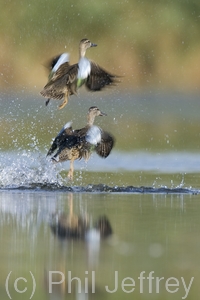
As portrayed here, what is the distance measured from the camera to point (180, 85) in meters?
25.0

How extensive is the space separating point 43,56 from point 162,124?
5.67 meters

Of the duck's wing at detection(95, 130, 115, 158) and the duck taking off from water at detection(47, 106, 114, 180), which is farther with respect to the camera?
the duck's wing at detection(95, 130, 115, 158)

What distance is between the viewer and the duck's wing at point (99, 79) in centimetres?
1302

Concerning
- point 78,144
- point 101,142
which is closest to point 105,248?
point 78,144

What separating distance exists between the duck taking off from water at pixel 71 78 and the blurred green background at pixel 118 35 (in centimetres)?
1122

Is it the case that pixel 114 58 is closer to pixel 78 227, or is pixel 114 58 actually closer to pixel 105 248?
pixel 78 227

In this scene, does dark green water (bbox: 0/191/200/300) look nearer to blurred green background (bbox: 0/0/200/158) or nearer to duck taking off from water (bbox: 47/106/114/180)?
duck taking off from water (bbox: 47/106/114/180)

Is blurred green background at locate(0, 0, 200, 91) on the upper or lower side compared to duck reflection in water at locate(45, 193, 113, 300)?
upper

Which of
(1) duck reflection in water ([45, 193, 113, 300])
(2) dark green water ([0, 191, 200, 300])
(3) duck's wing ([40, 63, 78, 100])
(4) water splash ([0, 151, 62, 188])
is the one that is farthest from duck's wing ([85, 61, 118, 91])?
(1) duck reflection in water ([45, 193, 113, 300])

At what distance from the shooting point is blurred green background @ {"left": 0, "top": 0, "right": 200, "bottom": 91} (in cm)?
2516

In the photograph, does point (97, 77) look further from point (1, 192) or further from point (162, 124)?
point (162, 124)

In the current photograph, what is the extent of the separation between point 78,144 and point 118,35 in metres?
14.4

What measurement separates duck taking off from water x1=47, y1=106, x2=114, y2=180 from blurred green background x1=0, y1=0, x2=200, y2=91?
38.0 ft

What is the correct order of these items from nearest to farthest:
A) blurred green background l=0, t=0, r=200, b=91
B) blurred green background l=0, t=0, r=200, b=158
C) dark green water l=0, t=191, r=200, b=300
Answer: dark green water l=0, t=191, r=200, b=300
blurred green background l=0, t=0, r=200, b=158
blurred green background l=0, t=0, r=200, b=91
